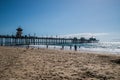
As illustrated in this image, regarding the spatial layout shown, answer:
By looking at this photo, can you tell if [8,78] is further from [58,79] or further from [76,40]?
[76,40]

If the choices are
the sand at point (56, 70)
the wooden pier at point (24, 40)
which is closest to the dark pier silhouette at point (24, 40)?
the wooden pier at point (24, 40)

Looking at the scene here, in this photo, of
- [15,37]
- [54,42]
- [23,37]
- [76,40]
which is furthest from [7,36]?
[76,40]

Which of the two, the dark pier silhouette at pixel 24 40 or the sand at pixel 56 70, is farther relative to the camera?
the dark pier silhouette at pixel 24 40

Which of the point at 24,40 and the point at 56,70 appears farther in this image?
the point at 24,40

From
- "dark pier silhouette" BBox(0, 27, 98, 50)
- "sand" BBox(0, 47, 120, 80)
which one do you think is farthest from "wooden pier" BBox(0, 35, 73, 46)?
"sand" BBox(0, 47, 120, 80)

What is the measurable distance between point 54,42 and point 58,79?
8577 cm

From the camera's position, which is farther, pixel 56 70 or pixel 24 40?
pixel 24 40

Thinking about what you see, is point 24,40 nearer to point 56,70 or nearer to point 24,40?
point 24,40

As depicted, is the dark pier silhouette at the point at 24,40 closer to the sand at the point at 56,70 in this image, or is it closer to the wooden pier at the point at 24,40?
the wooden pier at the point at 24,40

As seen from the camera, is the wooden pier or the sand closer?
the sand

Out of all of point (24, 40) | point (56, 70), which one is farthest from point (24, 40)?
point (56, 70)

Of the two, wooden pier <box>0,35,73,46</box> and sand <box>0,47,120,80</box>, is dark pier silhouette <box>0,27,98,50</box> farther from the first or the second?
sand <box>0,47,120,80</box>

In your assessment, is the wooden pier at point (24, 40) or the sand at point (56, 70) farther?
the wooden pier at point (24, 40)

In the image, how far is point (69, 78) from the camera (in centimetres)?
545
